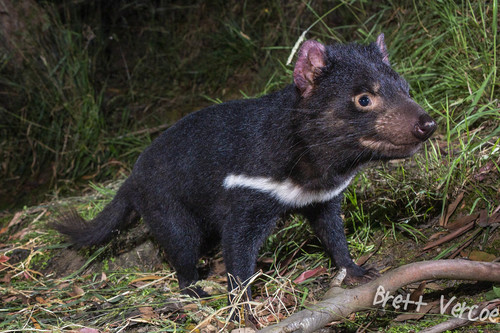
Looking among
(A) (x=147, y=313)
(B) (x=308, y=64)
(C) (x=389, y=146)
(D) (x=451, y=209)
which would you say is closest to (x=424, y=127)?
(C) (x=389, y=146)

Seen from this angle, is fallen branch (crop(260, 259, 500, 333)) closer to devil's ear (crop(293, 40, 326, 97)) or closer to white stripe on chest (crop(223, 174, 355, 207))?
white stripe on chest (crop(223, 174, 355, 207))

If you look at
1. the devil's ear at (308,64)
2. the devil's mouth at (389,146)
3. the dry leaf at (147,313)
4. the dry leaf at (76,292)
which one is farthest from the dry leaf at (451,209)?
the dry leaf at (76,292)

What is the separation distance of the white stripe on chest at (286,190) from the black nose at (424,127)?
48cm

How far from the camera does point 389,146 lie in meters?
2.28

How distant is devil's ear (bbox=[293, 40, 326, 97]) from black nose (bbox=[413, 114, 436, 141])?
1.53 ft

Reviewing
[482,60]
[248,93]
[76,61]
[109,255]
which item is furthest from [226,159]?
[76,61]

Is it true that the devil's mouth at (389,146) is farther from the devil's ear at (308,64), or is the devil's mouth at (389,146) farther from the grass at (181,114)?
the grass at (181,114)

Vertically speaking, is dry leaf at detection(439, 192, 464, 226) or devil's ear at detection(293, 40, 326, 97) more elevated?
devil's ear at detection(293, 40, 326, 97)

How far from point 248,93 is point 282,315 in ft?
9.06

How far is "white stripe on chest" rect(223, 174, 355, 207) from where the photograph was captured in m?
2.53

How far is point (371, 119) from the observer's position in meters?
2.28

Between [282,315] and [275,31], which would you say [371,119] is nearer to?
[282,315]

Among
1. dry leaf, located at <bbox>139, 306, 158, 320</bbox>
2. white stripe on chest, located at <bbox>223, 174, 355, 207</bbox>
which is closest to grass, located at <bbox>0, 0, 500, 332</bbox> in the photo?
dry leaf, located at <bbox>139, 306, 158, 320</bbox>

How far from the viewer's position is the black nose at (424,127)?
217cm
